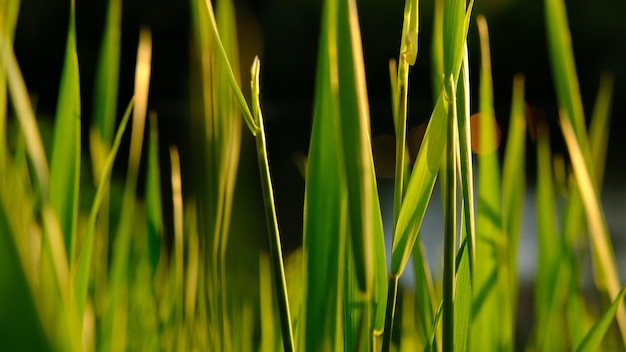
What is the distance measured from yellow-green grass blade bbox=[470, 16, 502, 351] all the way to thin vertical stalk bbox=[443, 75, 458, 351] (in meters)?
0.09

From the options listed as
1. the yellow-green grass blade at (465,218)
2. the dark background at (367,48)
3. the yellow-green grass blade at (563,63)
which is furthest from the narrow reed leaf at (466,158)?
the dark background at (367,48)

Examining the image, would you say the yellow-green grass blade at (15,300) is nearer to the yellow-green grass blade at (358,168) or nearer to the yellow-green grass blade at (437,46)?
the yellow-green grass blade at (358,168)

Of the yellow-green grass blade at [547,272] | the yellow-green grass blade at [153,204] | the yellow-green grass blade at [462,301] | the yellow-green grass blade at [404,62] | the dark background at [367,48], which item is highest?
the dark background at [367,48]

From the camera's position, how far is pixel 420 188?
15cm

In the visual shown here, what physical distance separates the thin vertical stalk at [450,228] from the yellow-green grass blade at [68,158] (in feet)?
0.27

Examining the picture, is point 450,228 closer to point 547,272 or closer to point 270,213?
point 270,213

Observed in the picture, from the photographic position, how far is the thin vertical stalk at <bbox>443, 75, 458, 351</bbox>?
0.14 metres

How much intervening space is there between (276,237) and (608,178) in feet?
14.5

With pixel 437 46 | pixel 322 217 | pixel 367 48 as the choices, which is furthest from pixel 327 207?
pixel 367 48

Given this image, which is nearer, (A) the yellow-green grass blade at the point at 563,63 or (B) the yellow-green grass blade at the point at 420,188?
(B) the yellow-green grass blade at the point at 420,188

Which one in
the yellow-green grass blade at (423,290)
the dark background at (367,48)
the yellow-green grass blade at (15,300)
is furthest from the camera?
the dark background at (367,48)

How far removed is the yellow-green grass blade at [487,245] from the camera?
241mm

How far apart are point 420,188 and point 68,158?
9 cm

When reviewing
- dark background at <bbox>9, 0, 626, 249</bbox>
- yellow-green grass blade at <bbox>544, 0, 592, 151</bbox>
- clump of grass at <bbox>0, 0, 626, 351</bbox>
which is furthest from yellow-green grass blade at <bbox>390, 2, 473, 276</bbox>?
dark background at <bbox>9, 0, 626, 249</bbox>
